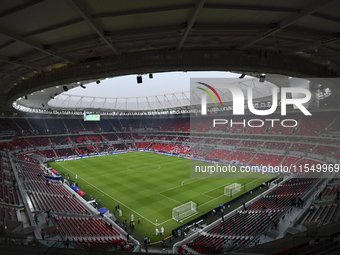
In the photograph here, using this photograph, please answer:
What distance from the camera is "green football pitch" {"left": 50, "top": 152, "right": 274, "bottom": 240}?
61.2 ft

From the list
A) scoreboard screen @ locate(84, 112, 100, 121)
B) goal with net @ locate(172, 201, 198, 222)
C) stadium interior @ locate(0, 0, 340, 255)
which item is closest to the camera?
stadium interior @ locate(0, 0, 340, 255)

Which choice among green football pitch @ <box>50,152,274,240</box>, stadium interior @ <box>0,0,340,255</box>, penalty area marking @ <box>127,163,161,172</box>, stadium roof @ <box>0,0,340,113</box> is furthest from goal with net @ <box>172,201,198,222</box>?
penalty area marking @ <box>127,163,161,172</box>

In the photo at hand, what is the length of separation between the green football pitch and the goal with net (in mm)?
452

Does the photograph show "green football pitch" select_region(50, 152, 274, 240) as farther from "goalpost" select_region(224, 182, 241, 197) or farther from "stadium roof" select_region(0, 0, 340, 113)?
"stadium roof" select_region(0, 0, 340, 113)

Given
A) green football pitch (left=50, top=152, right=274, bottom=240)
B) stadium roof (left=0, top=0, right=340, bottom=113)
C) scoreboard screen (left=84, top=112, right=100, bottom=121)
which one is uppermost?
stadium roof (left=0, top=0, right=340, bottom=113)

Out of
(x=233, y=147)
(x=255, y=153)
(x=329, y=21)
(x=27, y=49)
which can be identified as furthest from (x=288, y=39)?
(x=233, y=147)

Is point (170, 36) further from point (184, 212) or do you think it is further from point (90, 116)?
point (90, 116)

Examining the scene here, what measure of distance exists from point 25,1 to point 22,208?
1397cm

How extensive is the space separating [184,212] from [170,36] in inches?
607

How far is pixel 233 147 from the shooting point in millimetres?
43812

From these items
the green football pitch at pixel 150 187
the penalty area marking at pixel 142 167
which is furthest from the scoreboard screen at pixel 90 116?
the penalty area marking at pixel 142 167

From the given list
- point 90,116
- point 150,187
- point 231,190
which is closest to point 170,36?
point 231,190

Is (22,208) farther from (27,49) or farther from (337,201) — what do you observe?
(337,201)

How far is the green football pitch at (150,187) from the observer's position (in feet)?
61.2
